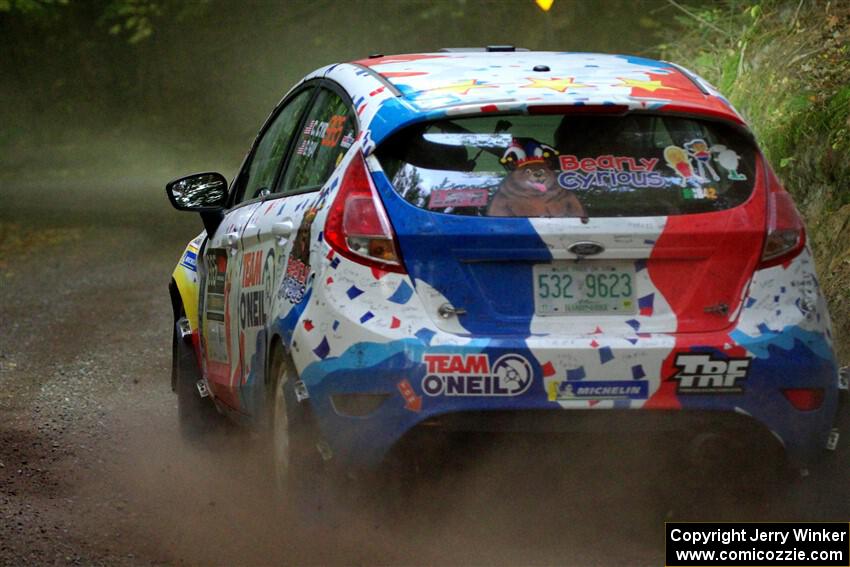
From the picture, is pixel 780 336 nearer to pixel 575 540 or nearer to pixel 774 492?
pixel 774 492

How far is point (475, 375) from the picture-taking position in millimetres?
4875

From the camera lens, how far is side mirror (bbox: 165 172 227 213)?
283 inches

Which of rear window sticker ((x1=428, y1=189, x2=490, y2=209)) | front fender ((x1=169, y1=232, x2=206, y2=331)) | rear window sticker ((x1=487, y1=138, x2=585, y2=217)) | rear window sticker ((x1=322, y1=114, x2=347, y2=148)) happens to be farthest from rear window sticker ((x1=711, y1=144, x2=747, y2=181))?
front fender ((x1=169, y1=232, x2=206, y2=331))

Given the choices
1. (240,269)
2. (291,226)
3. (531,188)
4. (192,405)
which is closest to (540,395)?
(531,188)

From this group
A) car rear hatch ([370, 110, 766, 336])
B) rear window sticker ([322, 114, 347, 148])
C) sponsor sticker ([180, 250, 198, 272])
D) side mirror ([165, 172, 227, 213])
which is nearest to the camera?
car rear hatch ([370, 110, 766, 336])

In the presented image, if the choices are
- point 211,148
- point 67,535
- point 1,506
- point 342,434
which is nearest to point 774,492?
point 342,434

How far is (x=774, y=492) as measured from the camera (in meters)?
5.24

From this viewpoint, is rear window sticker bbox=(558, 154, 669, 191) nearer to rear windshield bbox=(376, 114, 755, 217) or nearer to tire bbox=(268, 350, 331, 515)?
rear windshield bbox=(376, 114, 755, 217)

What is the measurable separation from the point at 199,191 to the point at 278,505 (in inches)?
84.3

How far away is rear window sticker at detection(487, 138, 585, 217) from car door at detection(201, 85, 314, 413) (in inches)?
45.3

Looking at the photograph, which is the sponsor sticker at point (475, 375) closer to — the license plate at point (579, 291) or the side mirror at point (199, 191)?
the license plate at point (579, 291)

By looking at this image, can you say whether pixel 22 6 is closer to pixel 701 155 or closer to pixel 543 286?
pixel 701 155

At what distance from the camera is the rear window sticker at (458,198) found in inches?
199

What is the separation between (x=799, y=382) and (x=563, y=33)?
22365mm
